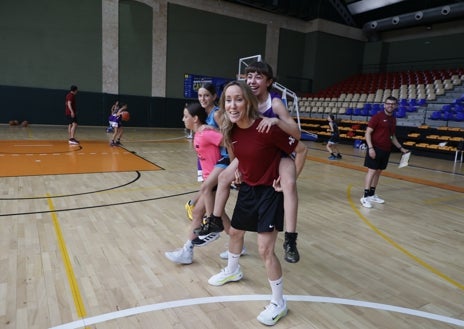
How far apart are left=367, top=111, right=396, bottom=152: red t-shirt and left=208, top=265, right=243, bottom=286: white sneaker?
3847mm

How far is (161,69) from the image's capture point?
1862 cm

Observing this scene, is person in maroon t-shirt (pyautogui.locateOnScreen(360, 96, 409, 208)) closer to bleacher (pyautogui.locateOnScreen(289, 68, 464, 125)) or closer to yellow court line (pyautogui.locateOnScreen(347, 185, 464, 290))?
yellow court line (pyautogui.locateOnScreen(347, 185, 464, 290))

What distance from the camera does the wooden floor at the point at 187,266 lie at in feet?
8.33

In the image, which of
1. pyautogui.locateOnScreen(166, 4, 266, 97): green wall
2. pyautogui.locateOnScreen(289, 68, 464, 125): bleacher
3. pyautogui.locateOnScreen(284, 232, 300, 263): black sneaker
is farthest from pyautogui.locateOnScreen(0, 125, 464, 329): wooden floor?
pyautogui.locateOnScreen(166, 4, 266, 97): green wall

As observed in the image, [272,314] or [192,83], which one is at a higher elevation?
[192,83]

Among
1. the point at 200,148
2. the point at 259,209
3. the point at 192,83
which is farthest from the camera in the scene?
the point at 192,83

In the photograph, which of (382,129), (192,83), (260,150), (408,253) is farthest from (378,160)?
(192,83)

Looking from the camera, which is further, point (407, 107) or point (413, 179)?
point (407, 107)

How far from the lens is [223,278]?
9.78 ft

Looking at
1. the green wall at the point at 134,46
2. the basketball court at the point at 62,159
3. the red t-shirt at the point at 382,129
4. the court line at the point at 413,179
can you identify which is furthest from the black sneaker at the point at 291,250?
the green wall at the point at 134,46

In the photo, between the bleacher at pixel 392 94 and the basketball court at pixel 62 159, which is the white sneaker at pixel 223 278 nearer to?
the basketball court at pixel 62 159

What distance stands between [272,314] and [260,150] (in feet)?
3.84

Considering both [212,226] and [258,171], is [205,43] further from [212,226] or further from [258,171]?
[258,171]

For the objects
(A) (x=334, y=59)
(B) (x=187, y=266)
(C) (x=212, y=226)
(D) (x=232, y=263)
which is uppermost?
(A) (x=334, y=59)
